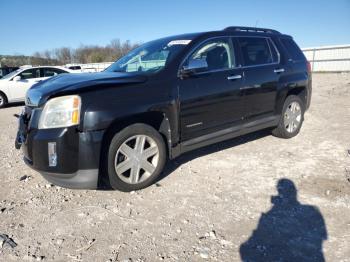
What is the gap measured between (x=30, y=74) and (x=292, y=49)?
9827 mm

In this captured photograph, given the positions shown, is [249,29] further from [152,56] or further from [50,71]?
[50,71]

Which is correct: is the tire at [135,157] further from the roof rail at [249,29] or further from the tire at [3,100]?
the tire at [3,100]

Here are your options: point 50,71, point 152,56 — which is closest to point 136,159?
point 152,56

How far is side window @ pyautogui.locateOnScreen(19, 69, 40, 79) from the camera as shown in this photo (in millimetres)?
11742

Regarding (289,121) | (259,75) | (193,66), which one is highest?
(193,66)

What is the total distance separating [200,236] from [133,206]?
902 millimetres

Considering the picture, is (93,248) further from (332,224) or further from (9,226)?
(332,224)

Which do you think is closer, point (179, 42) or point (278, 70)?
point (179, 42)

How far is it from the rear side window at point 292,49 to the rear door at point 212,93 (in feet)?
5.02

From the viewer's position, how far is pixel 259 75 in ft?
15.7

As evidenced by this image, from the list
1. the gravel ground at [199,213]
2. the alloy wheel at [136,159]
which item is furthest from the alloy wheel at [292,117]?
the alloy wheel at [136,159]

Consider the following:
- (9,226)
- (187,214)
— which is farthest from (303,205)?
(9,226)

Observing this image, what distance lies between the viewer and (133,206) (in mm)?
3383

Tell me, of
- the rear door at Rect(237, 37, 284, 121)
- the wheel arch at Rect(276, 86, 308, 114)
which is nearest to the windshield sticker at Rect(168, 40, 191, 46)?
the rear door at Rect(237, 37, 284, 121)
